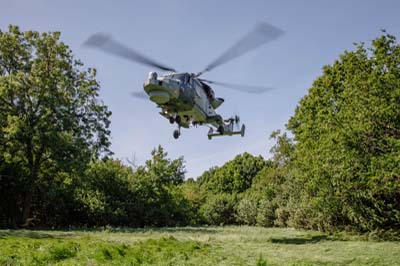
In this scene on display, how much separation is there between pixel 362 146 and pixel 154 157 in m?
15.4

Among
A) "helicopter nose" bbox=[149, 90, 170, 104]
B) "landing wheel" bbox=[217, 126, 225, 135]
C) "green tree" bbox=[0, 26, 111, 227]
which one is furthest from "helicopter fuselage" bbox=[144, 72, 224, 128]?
"green tree" bbox=[0, 26, 111, 227]

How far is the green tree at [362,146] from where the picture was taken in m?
12.5

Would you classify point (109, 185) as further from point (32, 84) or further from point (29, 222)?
point (32, 84)

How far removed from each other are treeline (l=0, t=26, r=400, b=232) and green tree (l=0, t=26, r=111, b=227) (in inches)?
2.1

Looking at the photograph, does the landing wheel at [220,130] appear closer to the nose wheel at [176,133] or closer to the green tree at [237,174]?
the nose wheel at [176,133]

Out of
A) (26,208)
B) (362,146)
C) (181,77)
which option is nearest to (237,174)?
(26,208)

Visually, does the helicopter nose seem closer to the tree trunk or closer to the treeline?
the treeline

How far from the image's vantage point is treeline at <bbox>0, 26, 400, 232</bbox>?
13.2 meters

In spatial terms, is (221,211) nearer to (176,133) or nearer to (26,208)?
(26,208)

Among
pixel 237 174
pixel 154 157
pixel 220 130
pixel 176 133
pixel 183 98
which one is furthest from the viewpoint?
pixel 237 174

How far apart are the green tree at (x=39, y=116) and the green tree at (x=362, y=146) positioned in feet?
39.7

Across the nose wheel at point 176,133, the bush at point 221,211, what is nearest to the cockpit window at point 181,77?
the nose wheel at point 176,133

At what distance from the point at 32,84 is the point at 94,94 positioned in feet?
Result: 10.9

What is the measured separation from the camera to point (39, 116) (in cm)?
1912
